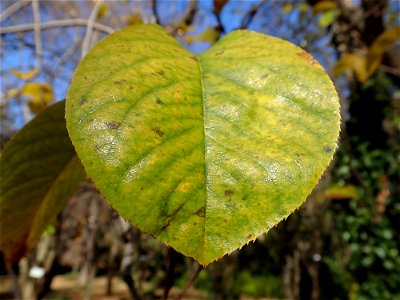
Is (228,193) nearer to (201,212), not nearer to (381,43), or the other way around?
(201,212)

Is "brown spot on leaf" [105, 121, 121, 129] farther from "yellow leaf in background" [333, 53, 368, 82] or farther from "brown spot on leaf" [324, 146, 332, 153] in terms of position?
"yellow leaf in background" [333, 53, 368, 82]

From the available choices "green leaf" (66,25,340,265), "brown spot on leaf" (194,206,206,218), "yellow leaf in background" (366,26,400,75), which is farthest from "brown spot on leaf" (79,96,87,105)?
"yellow leaf in background" (366,26,400,75)

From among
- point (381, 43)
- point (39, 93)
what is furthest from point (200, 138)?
point (381, 43)

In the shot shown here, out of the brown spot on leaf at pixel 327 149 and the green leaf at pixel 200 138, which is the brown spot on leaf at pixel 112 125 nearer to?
the green leaf at pixel 200 138

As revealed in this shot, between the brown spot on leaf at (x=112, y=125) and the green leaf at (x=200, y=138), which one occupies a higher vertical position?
the brown spot on leaf at (x=112, y=125)

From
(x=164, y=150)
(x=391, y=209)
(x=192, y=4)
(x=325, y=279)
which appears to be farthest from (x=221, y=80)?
(x=325, y=279)

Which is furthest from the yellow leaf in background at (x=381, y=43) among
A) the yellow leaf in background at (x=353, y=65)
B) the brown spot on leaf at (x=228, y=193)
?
the brown spot on leaf at (x=228, y=193)
